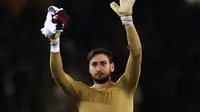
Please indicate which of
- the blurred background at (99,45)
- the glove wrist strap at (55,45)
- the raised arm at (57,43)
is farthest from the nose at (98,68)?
the blurred background at (99,45)

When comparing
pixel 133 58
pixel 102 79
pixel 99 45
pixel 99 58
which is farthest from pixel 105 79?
pixel 99 45

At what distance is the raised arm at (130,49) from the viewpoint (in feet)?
14.6

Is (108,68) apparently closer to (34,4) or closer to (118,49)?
(118,49)

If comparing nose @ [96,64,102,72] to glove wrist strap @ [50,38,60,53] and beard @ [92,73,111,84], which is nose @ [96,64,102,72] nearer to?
beard @ [92,73,111,84]

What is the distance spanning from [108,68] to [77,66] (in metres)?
2.54

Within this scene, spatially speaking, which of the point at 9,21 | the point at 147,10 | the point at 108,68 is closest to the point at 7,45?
the point at 9,21

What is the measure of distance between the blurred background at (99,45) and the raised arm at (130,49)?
2.21 m

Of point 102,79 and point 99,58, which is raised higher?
point 99,58

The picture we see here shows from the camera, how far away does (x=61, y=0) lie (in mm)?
7523

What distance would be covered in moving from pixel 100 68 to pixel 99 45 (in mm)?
2872

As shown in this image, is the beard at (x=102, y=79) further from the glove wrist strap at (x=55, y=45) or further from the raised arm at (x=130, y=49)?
the glove wrist strap at (x=55, y=45)

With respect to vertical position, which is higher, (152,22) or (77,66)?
(152,22)

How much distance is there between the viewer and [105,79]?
4512 millimetres

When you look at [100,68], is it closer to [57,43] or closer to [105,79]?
[105,79]
